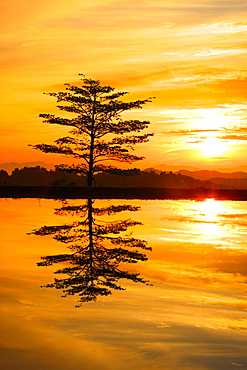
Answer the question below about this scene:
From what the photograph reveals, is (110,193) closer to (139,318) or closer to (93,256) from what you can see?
(93,256)

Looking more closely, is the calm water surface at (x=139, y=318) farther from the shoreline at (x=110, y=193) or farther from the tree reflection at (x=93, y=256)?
the shoreline at (x=110, y=193)

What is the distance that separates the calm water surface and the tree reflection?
0.57 feet

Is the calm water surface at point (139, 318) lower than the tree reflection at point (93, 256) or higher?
lower

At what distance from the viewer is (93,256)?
718 cm

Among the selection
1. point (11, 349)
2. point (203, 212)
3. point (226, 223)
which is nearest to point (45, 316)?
point (11, 349)

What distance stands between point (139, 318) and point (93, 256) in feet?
10.0

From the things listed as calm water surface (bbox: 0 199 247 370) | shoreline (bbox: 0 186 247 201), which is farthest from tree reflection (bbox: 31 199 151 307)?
shoreline (bbox: 0 186 247 201)

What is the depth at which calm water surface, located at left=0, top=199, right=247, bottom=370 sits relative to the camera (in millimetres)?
3229

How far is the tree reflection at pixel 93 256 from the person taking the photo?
17.4 ft

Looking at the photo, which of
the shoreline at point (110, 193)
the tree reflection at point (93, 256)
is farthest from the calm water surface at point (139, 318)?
the shoreline at point (110, 193)

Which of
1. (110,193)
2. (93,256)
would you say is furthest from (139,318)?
(110,193)

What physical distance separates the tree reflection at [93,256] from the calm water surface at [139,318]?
17cm

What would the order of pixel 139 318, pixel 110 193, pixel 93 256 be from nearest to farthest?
pixel 139 318 < pixel 93 256 < pixel 110 193

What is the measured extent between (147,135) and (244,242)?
20.7 m
